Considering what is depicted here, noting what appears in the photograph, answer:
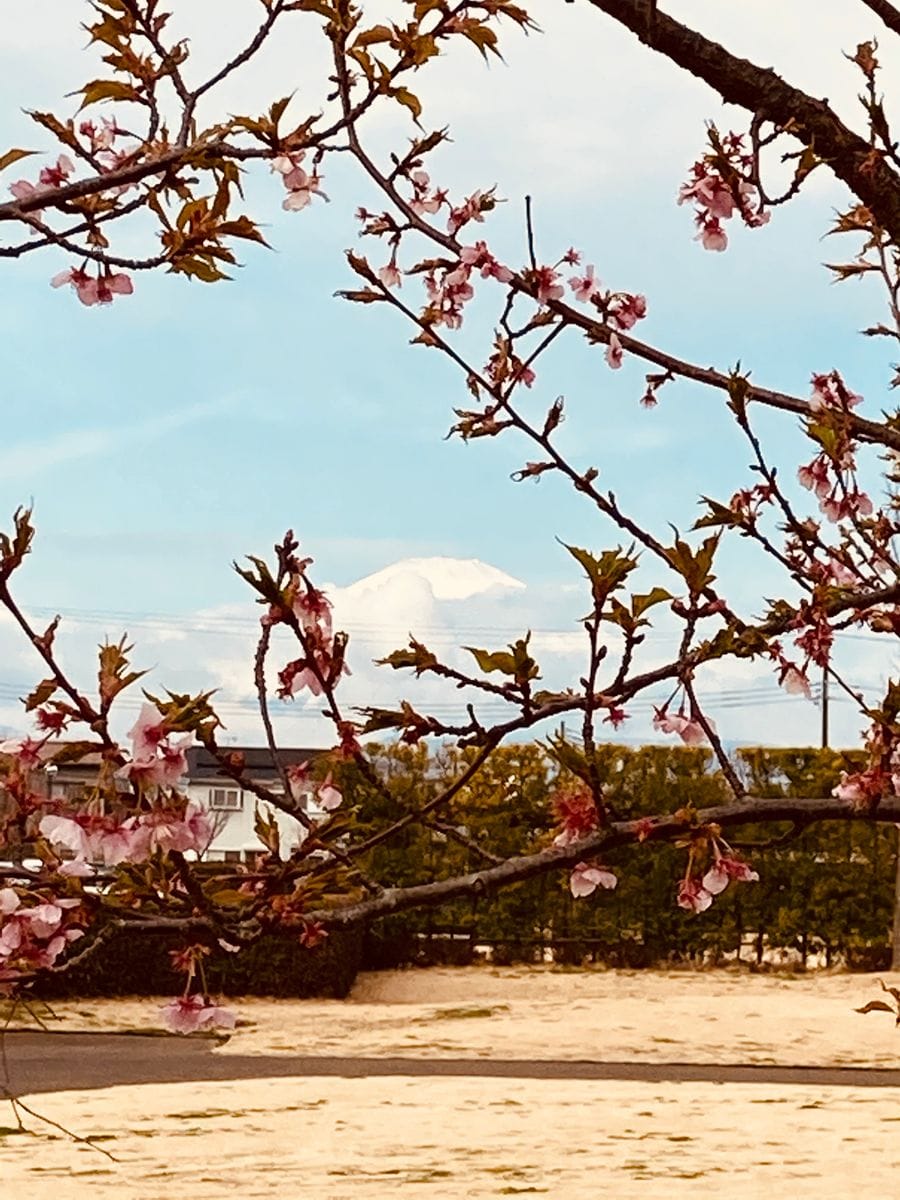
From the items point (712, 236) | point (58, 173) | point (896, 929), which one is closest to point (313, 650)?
point (58, 173)

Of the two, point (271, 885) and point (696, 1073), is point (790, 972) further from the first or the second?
point (271, 885)

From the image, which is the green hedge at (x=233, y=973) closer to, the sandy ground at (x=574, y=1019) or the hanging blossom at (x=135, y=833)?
the sandy ground at (x=574, y=1019)

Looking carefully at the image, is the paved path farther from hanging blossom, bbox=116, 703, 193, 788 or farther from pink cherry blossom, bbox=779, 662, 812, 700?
hanging blossom, bbox=116, 703, 193, 788

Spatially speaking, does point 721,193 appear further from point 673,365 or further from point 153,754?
point 153,754

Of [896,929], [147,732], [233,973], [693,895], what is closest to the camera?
[147,732]

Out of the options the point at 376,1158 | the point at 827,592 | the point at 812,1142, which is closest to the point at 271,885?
the point at 827,592

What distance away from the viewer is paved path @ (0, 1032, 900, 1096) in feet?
35.7

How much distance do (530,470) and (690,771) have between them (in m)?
15.1

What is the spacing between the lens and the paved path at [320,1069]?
35.7 ft

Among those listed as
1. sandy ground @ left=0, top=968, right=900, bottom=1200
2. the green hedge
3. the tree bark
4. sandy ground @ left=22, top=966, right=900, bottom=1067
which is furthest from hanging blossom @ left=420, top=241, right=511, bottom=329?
the tree bark

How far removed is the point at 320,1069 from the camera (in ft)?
37.0

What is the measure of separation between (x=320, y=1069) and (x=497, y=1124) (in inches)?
114

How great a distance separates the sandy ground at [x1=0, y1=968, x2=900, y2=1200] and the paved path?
41 centimetres

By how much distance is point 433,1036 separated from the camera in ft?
42.4
